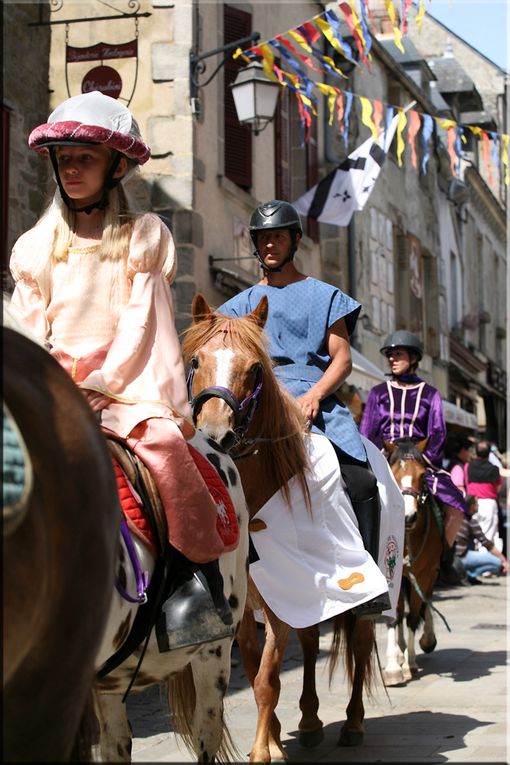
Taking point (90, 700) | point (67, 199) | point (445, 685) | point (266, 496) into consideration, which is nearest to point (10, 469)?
point (90, 700)

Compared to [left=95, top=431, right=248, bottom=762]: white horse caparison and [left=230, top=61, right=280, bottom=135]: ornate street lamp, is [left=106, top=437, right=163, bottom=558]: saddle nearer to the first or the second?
[left=95, top=431, right=248, bottom=762]: white horse caparison

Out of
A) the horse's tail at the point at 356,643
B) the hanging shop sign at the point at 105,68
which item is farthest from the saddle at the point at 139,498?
the hanging shop sign at the point at 105,68

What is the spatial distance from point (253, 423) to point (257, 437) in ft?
0.25

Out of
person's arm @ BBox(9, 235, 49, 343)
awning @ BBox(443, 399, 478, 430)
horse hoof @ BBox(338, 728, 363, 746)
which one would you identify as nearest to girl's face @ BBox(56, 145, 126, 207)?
person's arm @ BBox(9, 235, 49, 343)

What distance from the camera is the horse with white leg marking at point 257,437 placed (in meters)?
4.88

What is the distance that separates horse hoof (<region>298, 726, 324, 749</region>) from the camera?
6000mm

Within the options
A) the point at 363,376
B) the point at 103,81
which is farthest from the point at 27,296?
the point at 363,376

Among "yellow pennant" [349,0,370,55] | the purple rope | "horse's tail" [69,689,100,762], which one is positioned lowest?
"horse's tail" [69,689,100,762]

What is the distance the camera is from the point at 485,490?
1833cm

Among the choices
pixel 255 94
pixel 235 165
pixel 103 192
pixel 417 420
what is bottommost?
pixel 417 420

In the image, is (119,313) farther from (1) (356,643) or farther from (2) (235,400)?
(1) (356,643)

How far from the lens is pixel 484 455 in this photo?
1872 cm

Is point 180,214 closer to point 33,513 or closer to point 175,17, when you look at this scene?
point 175,17

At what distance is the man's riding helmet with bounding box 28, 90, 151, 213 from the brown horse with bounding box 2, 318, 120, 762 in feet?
5.11
